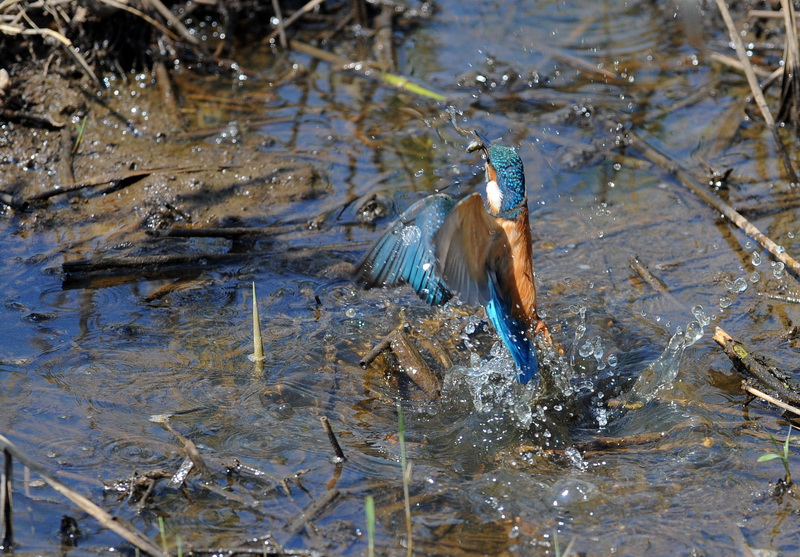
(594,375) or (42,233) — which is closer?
(594,375)

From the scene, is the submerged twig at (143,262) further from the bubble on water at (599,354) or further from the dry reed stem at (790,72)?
the dry reed stem at (790,72)

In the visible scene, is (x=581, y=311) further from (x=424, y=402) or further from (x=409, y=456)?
(x=409, y=456)

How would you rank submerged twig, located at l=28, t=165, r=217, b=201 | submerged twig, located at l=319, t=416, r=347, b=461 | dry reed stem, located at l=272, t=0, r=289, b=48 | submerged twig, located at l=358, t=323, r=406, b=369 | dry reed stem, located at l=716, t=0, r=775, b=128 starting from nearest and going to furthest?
submerged twig, located at l=319, t=416, r=347, b=461, submerged twig, located at l=358, t=323, r=406, b=369, submerged twig, located at l=28, t=165, r=217, b=201, dry reed stem, located at l=716, t=0, r=775, b=128, dry reed stem, located at l=272, t=0, r=289, b=48

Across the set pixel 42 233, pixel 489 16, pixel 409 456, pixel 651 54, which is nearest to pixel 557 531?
pixel 409 456

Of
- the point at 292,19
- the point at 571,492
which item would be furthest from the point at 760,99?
the point at 292,19

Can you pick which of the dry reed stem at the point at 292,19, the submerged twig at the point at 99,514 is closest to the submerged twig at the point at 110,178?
the dry reed stem at the point at 292,19

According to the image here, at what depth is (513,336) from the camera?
151 inches

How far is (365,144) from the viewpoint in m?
5.65

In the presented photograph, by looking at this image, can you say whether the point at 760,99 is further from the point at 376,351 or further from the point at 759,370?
the point at 376,351

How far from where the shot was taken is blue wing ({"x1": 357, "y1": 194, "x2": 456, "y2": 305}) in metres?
3.50

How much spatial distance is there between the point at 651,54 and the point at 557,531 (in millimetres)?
4778

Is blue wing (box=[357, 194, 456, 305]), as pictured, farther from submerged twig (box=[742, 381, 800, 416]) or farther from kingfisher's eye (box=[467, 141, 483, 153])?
submerged twig (box=[742, 381, 800, 416])

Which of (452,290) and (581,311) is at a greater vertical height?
(452,290)

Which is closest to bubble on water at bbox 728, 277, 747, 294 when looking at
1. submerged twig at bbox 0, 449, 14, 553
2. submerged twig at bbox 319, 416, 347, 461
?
submerged twig at bbox 319, 416, 347, 461
